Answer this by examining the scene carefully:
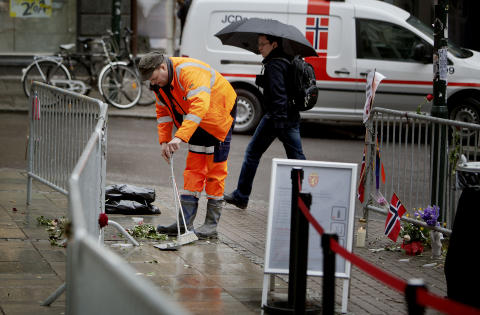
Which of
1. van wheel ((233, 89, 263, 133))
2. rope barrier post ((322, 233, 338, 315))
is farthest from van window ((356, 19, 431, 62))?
rope barrier post ((322, 233, 338, 315))

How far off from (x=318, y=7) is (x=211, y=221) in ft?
24.9

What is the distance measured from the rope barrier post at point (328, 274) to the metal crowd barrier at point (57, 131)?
323 cm

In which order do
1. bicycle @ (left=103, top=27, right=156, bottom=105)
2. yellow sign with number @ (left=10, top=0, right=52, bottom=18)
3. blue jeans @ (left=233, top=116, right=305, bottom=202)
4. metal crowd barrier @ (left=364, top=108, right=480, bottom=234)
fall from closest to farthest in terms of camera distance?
1. metal crowd barrier @ (left=364, top=108, right=480, bottom=234)
2. blue jeans @ (left=233, top=116, right=305, bottom=202)
3. bicycle @ (left=103, top=27, right=156, bottom=105)
4. yellow sign with number @ (left=10, top=0, right=52, bottom=18)

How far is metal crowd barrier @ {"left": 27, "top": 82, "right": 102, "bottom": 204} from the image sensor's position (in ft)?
22.5

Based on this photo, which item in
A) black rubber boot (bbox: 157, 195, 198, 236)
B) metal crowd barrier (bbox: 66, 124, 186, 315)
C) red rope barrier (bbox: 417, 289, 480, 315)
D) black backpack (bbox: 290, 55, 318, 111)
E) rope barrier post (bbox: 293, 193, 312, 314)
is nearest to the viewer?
metal crowd barrier (bbox: 66, 124, 186, 315)

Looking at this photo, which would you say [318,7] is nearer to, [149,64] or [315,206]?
[149,64]

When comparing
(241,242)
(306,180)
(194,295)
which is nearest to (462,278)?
(306,180)

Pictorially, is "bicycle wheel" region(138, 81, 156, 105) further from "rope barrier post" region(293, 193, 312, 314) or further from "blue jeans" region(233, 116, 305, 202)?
"rope barrier post" region(293, 193, 312, 314)

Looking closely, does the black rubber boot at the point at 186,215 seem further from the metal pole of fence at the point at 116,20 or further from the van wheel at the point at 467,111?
the metal pole of fence at the point at 116,20

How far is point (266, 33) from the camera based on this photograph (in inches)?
317

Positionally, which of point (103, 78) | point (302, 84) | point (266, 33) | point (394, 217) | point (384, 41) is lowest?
point (394, 217)

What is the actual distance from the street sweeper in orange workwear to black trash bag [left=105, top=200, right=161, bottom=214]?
918 millimetres

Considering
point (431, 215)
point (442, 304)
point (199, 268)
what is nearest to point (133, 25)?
point (431, 215)

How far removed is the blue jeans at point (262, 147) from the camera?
866 centimetres
